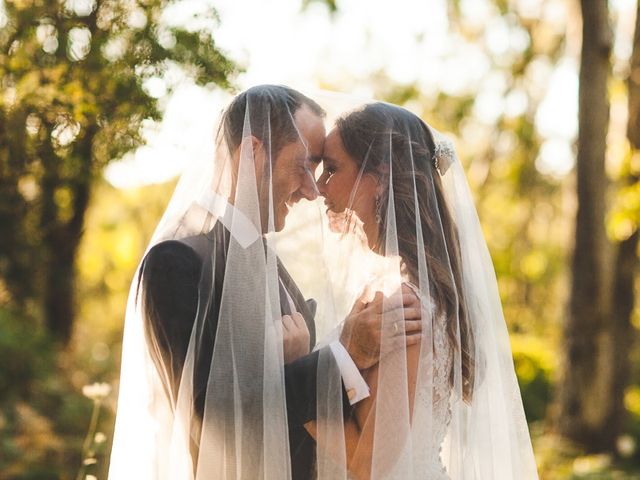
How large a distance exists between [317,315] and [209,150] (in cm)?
67

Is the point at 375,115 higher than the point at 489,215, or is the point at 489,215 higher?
the point at 489,215

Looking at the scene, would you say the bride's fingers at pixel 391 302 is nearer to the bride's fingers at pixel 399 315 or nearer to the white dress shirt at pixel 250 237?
the bride's fingers at pixel 399 315

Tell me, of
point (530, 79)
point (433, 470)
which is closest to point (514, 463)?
point (433, 470)

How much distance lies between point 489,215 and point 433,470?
65.7 ft

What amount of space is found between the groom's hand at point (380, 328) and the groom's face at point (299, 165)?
0.41m

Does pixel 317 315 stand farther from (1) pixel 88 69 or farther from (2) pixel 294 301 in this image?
(1) pixel 88 69

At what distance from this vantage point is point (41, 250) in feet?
24.2

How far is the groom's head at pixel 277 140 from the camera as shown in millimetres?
2600

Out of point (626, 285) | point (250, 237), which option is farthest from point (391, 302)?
point (626, 285)

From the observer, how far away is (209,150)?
2740mm

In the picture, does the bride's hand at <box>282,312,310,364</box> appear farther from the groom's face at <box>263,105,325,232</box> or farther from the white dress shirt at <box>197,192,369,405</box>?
the groom's face at <box>263,105,325,232</box>

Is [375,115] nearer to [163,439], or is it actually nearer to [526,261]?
[163,439]

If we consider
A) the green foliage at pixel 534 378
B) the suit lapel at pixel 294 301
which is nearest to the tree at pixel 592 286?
the green foliage at pixel 534 378

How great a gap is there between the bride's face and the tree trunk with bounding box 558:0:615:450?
574cm
